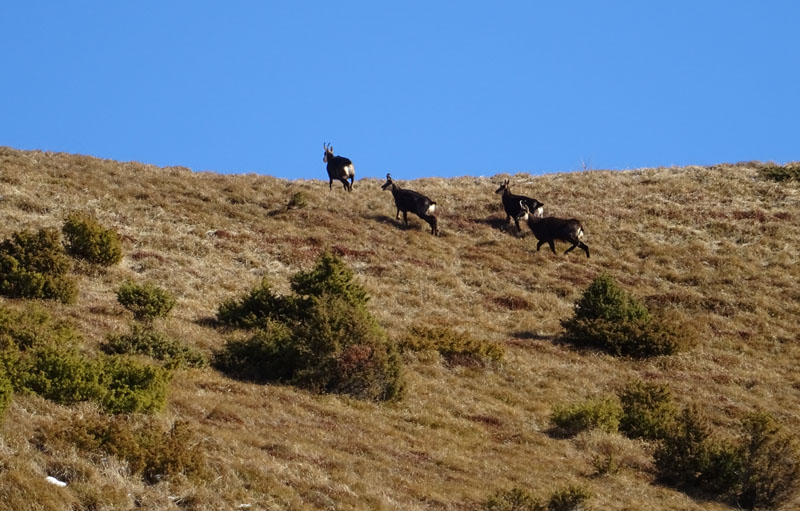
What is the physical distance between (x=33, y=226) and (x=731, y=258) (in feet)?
70.6

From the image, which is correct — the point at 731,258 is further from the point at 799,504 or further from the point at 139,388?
the point at 139,388

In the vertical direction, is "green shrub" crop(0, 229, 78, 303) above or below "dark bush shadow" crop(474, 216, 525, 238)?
below

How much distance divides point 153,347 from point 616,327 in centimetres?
1097

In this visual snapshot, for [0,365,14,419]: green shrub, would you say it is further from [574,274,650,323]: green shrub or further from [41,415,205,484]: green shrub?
[574,274,650,323]: green shrub

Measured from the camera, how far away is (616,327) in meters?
22.8

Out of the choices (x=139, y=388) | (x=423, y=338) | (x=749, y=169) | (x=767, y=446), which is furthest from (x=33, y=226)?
(x=749, y=169)

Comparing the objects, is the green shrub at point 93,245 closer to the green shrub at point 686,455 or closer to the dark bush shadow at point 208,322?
the dark bush shadow at point 208,322

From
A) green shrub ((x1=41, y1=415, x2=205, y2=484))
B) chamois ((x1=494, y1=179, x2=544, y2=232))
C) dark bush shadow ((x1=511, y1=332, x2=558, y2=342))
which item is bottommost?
green shrub ((x1=41, y1=415, x2=205, y2=484))

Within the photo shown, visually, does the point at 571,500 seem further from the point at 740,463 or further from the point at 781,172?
the point at 781,172

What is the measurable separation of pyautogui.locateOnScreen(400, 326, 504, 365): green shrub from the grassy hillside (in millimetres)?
369

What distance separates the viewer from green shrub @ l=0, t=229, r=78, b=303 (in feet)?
64.2

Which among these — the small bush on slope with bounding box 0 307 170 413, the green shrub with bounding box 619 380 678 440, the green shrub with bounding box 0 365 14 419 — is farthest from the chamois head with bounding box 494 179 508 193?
the green shrub with bounding box 0 365 14 419

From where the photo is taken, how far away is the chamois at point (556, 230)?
104 feet

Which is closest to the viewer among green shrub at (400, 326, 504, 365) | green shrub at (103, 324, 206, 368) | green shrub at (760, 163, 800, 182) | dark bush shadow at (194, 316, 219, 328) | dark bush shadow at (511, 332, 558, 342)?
green shrub at (103, 324, 206, 368)
